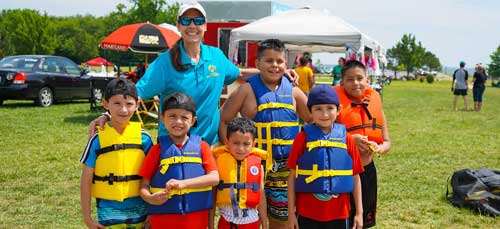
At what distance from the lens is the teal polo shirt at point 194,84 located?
3225mm

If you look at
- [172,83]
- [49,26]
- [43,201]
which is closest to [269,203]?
[172,83]

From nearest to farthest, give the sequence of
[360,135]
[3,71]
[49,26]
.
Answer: [360,135] → [3,71] → [49,26]

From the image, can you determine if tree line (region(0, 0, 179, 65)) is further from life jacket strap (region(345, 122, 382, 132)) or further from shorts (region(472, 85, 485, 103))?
life jacket strap (region(345, 122, 382, 132))

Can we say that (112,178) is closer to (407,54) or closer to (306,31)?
(306,31)

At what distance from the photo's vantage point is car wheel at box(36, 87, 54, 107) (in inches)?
590

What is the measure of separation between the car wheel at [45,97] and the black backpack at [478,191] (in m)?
12.8

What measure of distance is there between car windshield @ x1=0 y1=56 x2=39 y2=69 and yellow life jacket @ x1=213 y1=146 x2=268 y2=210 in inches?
542

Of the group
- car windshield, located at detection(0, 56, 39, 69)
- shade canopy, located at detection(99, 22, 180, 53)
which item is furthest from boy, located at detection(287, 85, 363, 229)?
car windshield, located at detection(0, 56, 39, 69)

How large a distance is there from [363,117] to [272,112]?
0.65m

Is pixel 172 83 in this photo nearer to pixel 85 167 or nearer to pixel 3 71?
pixel 85 167

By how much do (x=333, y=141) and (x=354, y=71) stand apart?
2.03 ft

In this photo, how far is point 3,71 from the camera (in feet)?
46.7

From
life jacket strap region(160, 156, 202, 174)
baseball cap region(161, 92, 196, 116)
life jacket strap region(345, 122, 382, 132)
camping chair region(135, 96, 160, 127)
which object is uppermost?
baseball cap region(161, 92, 196, 116)

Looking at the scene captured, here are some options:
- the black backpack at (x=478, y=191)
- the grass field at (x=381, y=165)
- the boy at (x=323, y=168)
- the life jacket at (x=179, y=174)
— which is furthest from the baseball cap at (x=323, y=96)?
the black backpack at (x=478, y=191)
